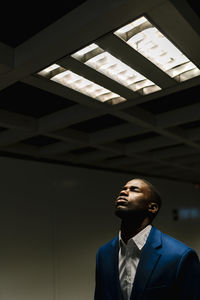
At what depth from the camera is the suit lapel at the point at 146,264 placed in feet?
4.66

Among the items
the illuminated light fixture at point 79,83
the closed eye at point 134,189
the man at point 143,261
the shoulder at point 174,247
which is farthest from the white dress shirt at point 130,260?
the illuminated light fixture at point 79,83

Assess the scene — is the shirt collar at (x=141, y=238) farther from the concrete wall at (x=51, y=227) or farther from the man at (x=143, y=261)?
Answer: the concrete wall at (x=51, y=227)

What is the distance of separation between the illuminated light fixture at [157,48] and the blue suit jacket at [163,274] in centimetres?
107

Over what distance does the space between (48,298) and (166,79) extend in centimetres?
346

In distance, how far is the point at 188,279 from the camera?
1405mm

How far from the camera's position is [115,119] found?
3355 mm

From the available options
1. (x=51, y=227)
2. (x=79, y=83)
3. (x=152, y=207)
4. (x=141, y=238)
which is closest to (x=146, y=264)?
(x=141, y=238)

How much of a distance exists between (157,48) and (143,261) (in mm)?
1214

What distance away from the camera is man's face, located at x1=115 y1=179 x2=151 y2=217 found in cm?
155

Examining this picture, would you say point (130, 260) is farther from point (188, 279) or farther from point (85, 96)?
point (85, 96)

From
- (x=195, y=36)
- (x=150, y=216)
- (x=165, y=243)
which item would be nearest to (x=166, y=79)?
(x=195, y=36)

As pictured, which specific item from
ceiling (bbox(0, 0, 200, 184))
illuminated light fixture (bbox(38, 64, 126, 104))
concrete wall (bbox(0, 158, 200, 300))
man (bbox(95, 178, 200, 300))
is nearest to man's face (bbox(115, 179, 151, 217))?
man (bbox(95, 178, 200, 300))

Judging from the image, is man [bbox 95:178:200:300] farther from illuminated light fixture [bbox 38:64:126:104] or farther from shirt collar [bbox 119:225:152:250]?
illuminated light fixture [bbox 38:64:126:104]

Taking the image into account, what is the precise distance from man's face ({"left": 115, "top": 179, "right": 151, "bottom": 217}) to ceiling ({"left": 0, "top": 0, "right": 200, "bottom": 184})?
31.1 inches
